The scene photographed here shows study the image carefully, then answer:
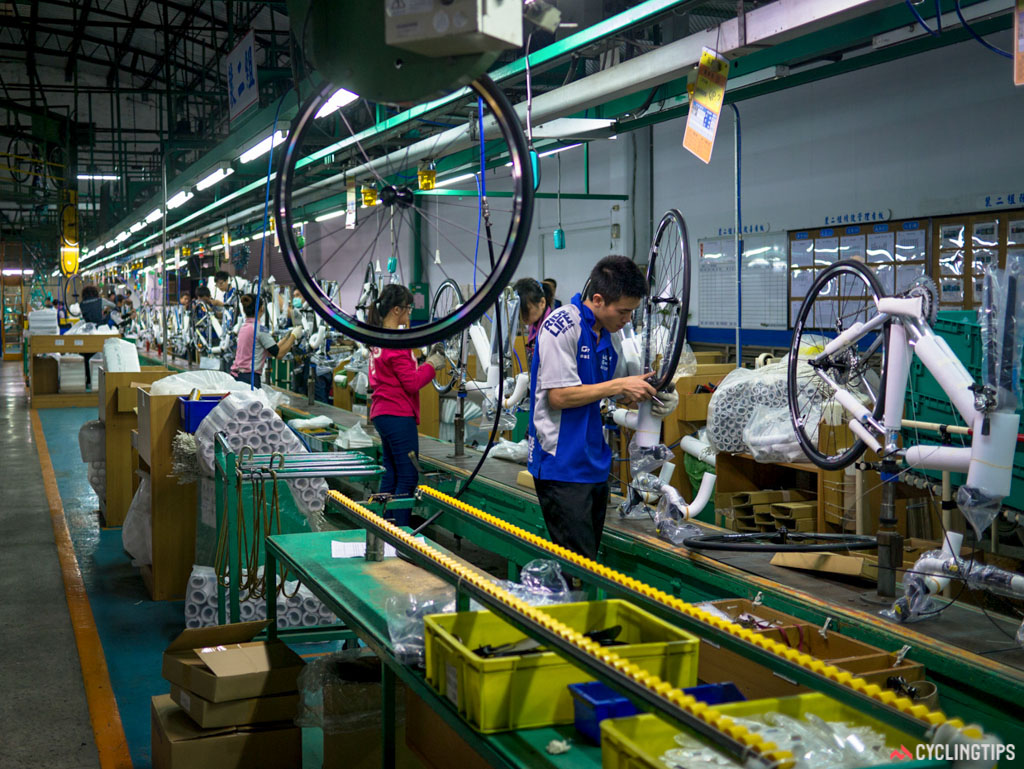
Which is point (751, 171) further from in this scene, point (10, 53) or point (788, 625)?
point (10, 53)

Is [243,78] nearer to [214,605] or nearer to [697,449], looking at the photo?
[214,605]

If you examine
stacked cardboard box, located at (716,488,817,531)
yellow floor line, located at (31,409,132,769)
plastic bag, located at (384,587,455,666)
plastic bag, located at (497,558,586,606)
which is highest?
plastic bag, located at (497,558,586,606)

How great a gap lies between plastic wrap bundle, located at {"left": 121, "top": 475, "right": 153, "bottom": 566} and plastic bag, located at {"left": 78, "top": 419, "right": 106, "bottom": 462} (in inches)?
54.0

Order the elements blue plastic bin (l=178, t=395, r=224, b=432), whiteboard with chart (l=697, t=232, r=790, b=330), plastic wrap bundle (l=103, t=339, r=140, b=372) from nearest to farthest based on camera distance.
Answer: blue plastic bin (l=178, t=395, r=224, b=432) → plastic wrap bundle (l=103, t=339, r=140, b=372) → whiteboard with chart (l=697, t=232, r=790, b=330)

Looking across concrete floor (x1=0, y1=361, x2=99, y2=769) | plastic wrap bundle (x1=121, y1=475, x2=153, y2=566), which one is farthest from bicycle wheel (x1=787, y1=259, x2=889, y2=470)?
plastic wrap bundle (x1=121, y1=475, x2=153, y2=566)

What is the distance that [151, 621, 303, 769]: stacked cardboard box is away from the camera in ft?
9.05

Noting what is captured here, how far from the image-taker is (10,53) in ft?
63.7

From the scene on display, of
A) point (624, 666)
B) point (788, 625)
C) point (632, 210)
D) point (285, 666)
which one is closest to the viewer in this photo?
point (624, 666)

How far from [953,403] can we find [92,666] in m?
3.50

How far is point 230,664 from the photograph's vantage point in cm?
287

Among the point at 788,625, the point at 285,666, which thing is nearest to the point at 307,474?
the point at 285,666

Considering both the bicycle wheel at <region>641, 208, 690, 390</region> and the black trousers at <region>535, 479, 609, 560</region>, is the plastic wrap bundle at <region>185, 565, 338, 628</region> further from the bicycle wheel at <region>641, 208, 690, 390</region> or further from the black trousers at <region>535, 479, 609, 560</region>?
the bicycle wheel at <region>641, 208, 690, 390</region>

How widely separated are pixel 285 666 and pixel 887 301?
6.95 ft

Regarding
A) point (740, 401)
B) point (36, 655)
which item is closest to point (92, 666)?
point (36, 655)
